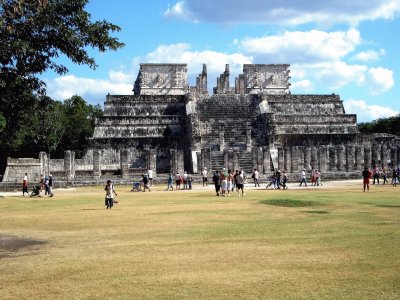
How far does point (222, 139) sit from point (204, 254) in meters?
29.4

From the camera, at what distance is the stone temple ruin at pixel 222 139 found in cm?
3734

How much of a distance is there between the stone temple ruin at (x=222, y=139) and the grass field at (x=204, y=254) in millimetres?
19728

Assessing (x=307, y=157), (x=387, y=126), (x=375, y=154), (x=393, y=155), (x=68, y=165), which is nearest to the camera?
(x=68, y=165)

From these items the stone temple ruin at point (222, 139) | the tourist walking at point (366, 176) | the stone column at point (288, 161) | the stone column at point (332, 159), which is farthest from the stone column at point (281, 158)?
the tourist walking at point (366, 176)

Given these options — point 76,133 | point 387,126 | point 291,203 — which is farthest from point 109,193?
point 387,126

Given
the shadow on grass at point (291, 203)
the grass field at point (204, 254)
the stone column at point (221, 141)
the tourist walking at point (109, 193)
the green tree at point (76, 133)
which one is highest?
the green tree at point (76, 133)

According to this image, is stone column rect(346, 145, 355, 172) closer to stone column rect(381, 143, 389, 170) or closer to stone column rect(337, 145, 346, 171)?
stone column rect(337, 145, 346, 171)

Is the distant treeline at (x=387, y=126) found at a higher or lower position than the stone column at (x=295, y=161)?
higher

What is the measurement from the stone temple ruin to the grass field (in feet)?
64.7

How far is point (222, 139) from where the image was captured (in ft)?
129

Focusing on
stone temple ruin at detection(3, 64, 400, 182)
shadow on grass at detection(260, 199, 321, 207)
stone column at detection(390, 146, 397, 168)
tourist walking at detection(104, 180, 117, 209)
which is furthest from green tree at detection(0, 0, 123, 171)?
stone column at detection(390, 146, 397, 168)

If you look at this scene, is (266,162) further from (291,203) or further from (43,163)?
(291,203)

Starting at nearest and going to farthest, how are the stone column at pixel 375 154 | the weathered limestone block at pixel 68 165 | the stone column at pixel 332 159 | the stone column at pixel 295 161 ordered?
the weathered limestone block at pixel 68 165 < the stone column at pixel 295 161 < the stone column at pixel 332 159 < the stone column at pixel 375 154

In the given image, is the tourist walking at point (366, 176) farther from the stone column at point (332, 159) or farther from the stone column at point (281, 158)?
the stone column at point (332, 159)
